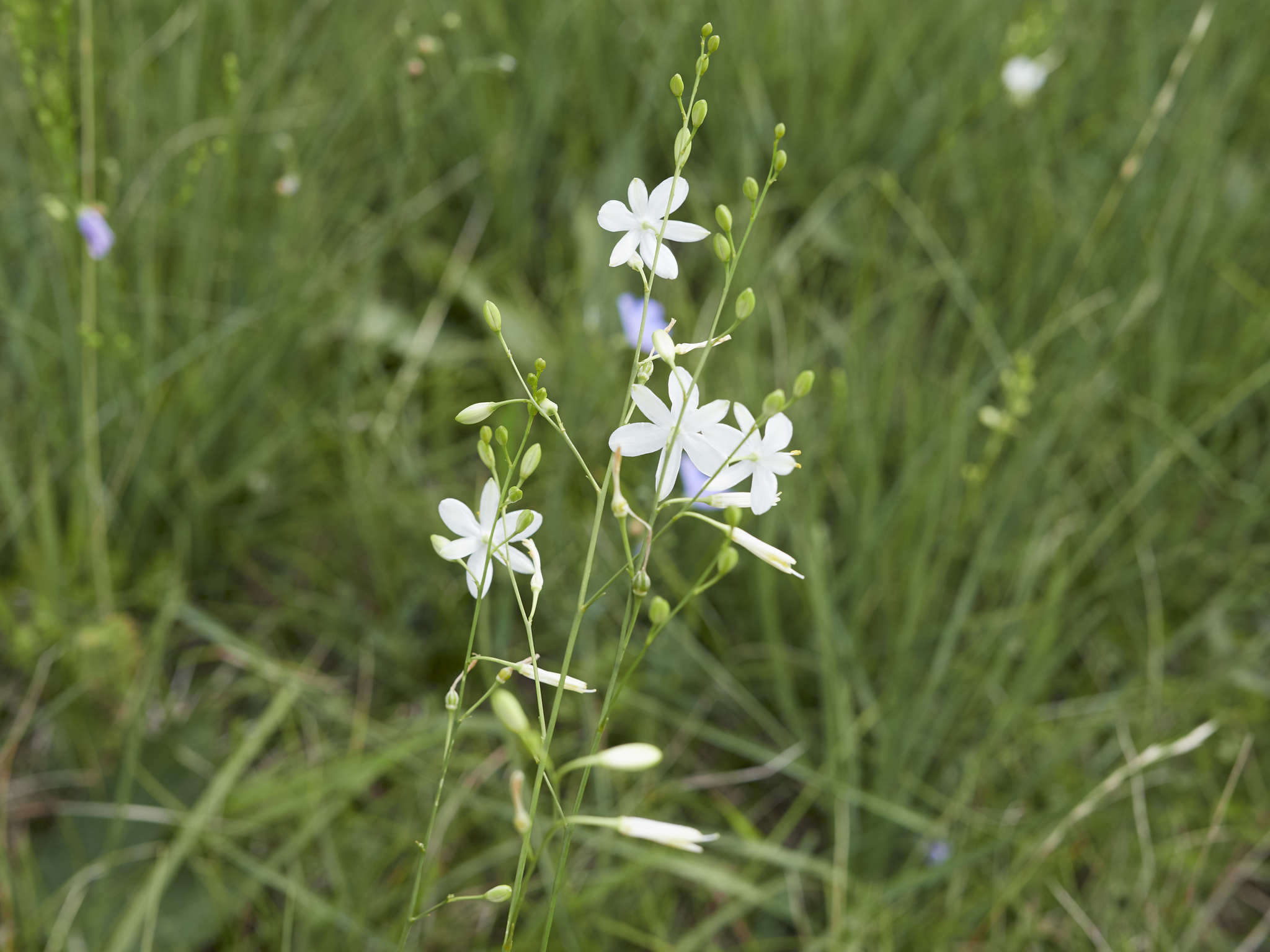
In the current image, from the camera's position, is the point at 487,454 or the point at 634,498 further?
the point at 634,498

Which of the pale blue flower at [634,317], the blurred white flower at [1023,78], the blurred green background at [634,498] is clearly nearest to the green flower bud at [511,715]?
the blurred green background at [634,498]

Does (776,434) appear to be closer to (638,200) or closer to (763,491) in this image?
(763,491)

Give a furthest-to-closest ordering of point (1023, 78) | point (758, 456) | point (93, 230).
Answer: point (1023, 78), point (93, 230), point (758, 456)

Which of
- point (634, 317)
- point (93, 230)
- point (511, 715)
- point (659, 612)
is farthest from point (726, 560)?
point (93, 230)

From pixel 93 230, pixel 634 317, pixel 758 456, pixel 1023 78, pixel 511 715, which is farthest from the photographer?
pixel 1023 78

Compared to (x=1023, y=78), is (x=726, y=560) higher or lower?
lower
